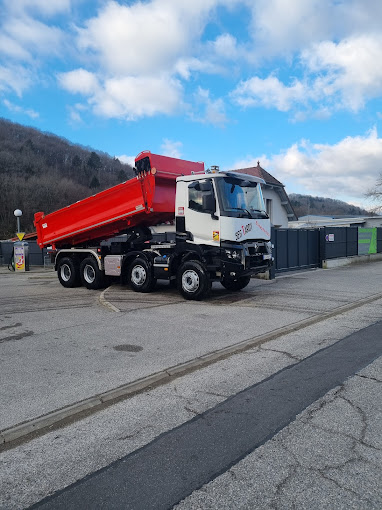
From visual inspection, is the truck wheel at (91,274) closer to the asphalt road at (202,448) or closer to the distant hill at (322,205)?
the asphalt road at (202,448)

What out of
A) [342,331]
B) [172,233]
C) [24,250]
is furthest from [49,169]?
[342,331]

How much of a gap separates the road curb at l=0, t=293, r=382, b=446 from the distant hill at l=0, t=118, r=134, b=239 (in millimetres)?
41029

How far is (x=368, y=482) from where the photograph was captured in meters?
2.91

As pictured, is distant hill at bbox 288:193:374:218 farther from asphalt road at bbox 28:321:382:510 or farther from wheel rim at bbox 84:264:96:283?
asphalt road at bbox 28:321:382:510

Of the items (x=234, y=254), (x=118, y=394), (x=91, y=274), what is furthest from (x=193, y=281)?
(x=118, y=394)

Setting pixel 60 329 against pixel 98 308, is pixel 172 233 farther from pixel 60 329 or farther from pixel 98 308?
pixel 60 329

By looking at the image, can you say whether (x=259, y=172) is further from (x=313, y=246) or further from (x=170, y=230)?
→ (x=170, y=230)

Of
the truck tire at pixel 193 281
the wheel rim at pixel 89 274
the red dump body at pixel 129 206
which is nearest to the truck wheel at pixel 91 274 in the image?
the wheel rim at pixel 89 274

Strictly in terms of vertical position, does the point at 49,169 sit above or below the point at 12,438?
above

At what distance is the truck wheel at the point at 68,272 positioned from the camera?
1393 cm

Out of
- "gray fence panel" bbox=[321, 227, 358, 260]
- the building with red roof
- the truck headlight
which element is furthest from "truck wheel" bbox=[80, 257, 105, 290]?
the building with red roof

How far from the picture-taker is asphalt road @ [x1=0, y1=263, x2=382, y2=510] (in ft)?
9.41

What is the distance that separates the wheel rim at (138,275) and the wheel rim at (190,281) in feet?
5.26

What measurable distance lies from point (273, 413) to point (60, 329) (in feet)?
16.5
